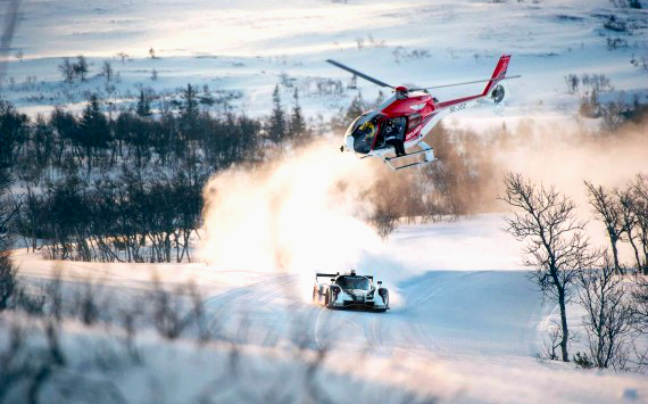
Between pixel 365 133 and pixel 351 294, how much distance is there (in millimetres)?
7175

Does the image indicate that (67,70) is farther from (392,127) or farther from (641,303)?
(641,303)

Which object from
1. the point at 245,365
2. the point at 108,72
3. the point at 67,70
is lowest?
the point at 245,365

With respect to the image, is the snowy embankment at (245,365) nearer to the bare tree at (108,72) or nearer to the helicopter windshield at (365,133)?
the helicopter windshield at (365,133)

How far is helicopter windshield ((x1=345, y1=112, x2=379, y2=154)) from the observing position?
2900 centimetres

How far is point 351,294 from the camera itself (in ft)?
93.4

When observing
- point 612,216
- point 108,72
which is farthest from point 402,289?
point 108,72

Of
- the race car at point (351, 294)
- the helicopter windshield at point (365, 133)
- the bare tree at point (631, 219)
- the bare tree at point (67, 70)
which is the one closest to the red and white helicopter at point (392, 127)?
the helicopter windshield at point (365, 133)

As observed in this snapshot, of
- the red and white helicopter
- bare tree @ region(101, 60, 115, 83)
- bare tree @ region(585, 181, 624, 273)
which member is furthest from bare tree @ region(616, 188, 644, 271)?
bare tree @ region(101, 60, 115, 83)

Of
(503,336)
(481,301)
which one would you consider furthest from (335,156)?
(503,336)

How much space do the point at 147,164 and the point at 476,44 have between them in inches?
5216

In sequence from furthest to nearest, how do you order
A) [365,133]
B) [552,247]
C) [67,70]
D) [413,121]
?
[67,70]
[552,247]
[413,121]
[365,133]

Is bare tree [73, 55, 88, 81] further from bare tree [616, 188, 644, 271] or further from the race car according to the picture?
the race car

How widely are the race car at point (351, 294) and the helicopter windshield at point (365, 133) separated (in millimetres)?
5902

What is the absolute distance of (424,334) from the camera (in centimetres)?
2775
